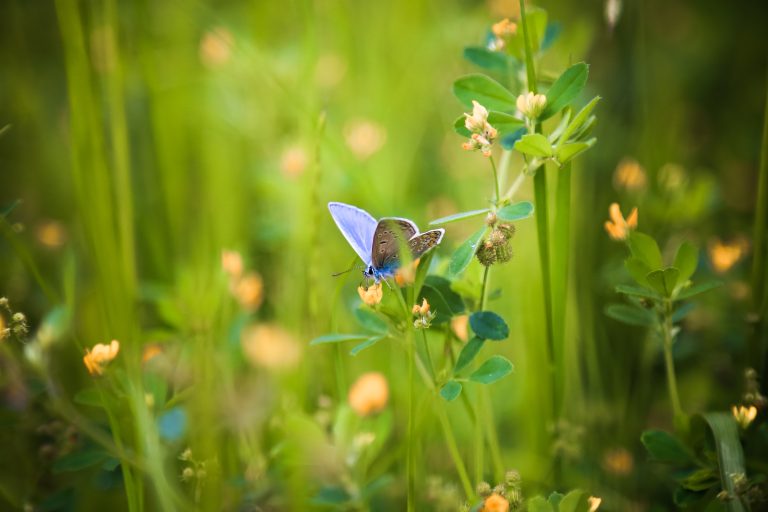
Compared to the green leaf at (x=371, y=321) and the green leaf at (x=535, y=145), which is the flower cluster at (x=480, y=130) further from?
the green leaf at (x=371, y=321)

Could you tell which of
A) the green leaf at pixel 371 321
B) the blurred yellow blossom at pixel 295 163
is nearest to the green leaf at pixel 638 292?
the green leaf at pixel 371 321

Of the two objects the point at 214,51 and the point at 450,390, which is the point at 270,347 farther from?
the point at 214,51

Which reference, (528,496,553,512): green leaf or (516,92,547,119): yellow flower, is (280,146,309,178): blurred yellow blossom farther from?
(528,496,553,512): green leaf

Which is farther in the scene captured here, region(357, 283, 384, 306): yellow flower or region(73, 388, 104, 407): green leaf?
region(73, 388, 104, 407): green leaf

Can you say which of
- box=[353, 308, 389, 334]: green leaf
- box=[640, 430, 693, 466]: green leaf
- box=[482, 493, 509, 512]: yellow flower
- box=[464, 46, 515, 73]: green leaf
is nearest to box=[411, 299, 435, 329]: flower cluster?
box=[353, 308, 389, 334]: green leaf

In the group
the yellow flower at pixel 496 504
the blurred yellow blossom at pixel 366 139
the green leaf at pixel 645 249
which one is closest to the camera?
the yellow flower at pixel 496 504

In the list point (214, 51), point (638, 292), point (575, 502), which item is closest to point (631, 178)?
point (638, 292)
